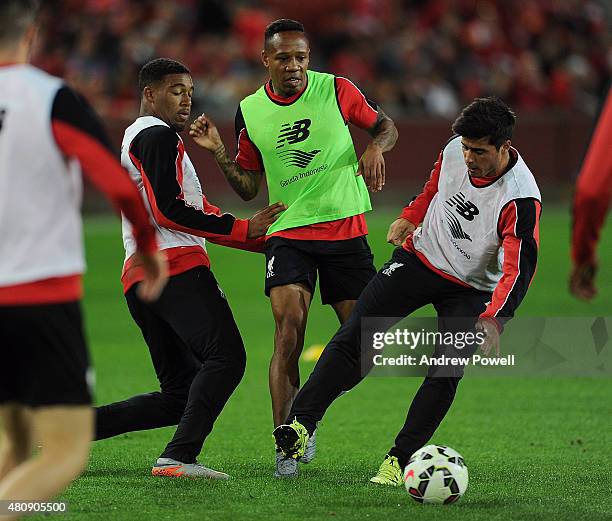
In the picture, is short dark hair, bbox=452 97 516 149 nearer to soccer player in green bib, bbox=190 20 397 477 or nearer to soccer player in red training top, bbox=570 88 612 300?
soccer player in green bib, bbox=190 20 397 477

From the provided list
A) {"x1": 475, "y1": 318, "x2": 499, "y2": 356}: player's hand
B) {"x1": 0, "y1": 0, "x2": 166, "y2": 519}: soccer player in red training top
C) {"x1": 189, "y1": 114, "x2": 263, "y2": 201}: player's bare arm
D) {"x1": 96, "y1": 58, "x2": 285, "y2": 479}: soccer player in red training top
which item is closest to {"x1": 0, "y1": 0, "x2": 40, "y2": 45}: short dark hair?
{"x1": 0, "y1": 0, "x2": 166, "y2": 519}: soccer player in red training top

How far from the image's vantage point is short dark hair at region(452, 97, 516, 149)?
21.6 ft

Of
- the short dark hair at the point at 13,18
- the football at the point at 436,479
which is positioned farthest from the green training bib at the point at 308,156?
the short dark hair at the point at 13,18

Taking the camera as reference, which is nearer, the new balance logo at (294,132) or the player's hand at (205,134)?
the player's hand at (205,134)

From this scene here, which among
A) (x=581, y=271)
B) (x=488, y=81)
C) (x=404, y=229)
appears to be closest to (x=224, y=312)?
(x=404, y=229)

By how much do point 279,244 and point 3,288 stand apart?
3.13 meters

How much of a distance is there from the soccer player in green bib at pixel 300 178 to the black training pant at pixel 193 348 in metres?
0.52

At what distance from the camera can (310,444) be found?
23.9 feet

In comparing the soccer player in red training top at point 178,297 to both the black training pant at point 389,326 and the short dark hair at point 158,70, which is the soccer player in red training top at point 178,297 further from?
the black training pant at point 389,326

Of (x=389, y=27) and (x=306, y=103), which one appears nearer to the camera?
(x=306, y=103)

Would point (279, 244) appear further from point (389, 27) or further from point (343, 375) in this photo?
point (389, 27)

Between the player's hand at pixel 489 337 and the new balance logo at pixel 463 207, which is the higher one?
the new balance logo at pixel 463 207

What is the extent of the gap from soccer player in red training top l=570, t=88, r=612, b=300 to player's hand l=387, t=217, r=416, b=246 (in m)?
2.13

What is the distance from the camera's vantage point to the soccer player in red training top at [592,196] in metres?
4.97
